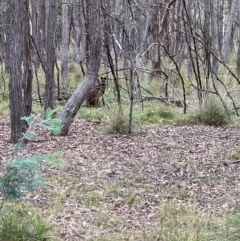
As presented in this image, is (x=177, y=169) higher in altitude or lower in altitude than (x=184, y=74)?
lower

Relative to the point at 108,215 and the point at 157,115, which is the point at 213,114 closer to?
the point at 157,115

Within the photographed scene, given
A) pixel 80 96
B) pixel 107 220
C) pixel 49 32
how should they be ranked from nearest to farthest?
pixel 107 220
pixel 80 96
pixel 49 32

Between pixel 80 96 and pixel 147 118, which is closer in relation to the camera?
pixel 80 96

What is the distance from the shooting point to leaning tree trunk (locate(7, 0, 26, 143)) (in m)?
6.12

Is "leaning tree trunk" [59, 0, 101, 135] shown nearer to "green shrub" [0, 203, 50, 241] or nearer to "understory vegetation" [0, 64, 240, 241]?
"understory vegetation" [0, 64, 240, 241]

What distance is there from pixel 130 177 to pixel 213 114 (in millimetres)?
3436

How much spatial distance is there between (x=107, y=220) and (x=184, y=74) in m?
10.4

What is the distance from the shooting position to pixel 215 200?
445cm

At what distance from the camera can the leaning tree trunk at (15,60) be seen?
6.12 meters

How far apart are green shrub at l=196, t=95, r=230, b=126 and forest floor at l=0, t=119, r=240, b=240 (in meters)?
0.48

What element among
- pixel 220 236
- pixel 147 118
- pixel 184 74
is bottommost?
pixel 220 236

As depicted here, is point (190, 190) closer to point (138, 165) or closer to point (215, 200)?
point (215, 200)

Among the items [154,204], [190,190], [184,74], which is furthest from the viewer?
[184,74]

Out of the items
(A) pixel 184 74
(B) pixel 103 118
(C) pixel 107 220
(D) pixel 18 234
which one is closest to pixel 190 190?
(C) pixel 107 220
